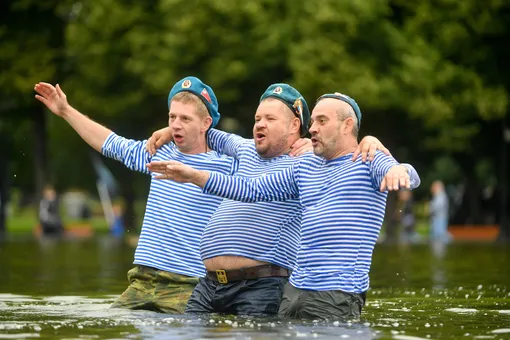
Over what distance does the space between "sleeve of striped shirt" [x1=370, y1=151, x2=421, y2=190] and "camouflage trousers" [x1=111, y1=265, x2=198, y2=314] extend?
191cm

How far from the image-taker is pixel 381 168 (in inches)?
385

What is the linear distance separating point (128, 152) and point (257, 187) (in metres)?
1.57

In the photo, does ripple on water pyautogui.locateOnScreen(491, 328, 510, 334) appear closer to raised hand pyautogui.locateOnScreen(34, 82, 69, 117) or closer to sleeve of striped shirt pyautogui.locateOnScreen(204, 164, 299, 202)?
sleeve of striped shirt pyautogui.locateOnScreen(204, 164, 299, 202)

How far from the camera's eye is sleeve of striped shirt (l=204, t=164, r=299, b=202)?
10.0m

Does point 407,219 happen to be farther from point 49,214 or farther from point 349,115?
point 349,115

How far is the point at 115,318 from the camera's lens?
10.7 m

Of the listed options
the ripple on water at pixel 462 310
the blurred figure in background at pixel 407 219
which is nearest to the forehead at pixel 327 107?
the ripple on water at pixel 462 310

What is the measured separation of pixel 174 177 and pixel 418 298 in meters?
5.81

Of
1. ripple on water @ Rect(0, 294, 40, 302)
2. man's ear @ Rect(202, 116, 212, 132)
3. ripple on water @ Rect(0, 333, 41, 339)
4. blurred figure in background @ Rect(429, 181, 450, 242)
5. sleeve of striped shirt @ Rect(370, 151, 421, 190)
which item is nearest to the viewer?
ripple on water @ Rect(0, 333, 41, 339)

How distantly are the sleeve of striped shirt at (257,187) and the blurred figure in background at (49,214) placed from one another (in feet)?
115

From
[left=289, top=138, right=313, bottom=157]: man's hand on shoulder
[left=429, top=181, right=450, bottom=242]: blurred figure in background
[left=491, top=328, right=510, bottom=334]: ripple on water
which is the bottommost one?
[left=491, top=328, right=510, bottom=334]: ripple on water

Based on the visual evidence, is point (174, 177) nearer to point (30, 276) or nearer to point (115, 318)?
point (115, 318)

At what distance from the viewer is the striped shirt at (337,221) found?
1004cm

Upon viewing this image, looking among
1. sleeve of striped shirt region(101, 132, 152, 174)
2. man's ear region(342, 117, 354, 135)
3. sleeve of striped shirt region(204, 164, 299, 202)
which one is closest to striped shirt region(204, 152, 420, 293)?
sleeve of striped shirt region(204, 164, 299, 202)
